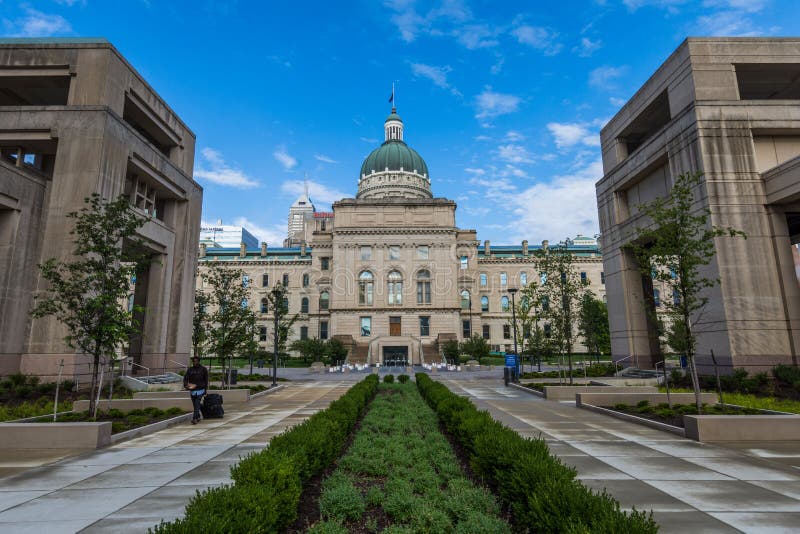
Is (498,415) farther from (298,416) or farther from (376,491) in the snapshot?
(376,491)

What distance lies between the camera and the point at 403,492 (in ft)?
20.4

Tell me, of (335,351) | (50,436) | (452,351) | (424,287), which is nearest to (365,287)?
(424,287)

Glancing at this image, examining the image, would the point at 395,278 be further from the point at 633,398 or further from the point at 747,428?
the point at 747,428

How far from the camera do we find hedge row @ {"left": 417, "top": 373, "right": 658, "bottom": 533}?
12.3 ft

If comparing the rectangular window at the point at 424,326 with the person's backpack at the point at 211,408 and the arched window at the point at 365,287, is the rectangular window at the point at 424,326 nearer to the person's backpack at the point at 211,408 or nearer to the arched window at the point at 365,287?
the arched window at the point at 365,287

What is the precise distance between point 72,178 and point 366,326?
4267cm

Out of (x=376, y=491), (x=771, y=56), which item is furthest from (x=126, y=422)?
(x=771, y=56)

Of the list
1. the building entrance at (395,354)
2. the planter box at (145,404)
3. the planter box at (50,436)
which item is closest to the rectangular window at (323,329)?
the building entrance at (395,354)

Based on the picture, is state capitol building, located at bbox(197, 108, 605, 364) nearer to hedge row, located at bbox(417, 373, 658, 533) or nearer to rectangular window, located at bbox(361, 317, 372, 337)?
rectangular window, located at bbox(361, 317, 372, 337)

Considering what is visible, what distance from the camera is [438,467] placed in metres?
7.85

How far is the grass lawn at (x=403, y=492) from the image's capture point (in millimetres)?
5223

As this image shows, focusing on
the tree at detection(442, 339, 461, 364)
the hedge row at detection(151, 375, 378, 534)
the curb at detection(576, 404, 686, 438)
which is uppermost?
the tree at detection(442, 339, 461, 364)

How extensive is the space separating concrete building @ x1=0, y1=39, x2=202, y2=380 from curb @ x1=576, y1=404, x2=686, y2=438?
16.9m

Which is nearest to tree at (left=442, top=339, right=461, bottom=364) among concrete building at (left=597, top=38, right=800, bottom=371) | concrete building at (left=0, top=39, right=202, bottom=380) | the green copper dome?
Result: concrete building at (left=597, top=38, right=800, bottom=371)
